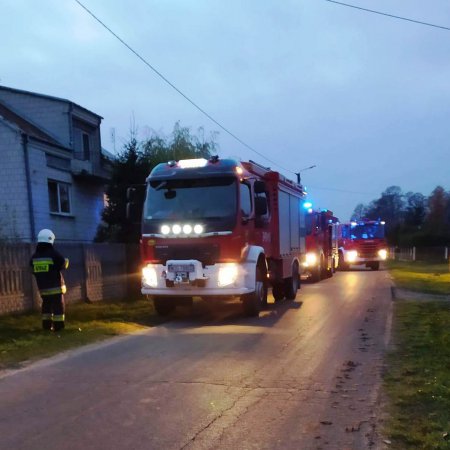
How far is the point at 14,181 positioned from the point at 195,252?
10.9 metres

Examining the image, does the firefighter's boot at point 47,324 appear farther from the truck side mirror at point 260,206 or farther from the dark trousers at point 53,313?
the truck side mirror at point 260,206

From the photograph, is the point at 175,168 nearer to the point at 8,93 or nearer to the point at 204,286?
the point at 204,286

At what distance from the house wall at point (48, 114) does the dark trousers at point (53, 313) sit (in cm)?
1342

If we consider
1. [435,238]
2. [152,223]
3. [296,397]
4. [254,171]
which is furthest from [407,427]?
[435,238]

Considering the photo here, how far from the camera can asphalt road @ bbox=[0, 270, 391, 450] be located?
4.63 m

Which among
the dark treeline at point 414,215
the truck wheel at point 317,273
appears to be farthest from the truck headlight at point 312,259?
the dark treeline at point 414,215

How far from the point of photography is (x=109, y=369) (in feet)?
23.1

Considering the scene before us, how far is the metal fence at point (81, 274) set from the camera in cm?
1152

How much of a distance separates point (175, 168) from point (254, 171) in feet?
6.21

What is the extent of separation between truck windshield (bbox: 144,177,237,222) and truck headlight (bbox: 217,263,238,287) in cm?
99

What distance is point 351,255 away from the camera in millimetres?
32375

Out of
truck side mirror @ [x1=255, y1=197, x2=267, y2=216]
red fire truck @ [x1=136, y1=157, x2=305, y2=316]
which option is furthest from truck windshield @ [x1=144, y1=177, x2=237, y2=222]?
truck side mirror @ [x1=255, y1=197, x2=267, y2=216]

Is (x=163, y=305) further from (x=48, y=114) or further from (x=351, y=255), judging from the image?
(x=351, y=255)

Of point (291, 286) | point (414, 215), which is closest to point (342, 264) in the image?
point (291, 286)
